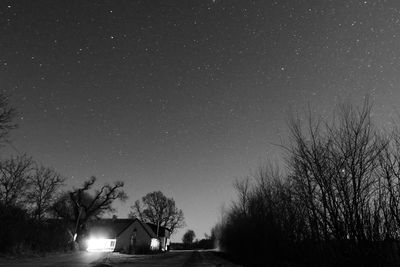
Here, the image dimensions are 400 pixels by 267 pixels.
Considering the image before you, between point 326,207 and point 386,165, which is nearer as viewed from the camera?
point 386,165

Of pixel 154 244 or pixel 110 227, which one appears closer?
pixel 110 227

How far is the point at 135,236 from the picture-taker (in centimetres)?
6034

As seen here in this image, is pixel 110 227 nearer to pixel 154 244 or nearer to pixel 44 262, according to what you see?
pixel 154 244

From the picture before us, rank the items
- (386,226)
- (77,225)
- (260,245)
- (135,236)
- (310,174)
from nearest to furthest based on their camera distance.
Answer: (386,226) → (310,174) → (260,245) → (77,225) → (135,236)

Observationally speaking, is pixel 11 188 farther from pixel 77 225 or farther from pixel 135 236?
pixel 135 236

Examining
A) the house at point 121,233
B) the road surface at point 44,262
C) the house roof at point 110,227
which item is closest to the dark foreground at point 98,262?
the road surface at point 44,262

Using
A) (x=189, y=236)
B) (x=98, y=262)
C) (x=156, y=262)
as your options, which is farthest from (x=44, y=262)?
(x=189, y=236)

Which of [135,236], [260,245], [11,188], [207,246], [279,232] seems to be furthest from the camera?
[207,246]

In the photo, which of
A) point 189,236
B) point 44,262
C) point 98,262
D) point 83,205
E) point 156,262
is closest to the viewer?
point 44,262

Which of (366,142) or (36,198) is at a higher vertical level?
(36,198)

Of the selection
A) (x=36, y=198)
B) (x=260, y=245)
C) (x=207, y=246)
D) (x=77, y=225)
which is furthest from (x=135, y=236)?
(x=207, y=246)

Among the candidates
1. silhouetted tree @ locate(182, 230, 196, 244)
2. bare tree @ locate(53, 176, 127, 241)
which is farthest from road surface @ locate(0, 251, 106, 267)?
silhouetted tree @ locate(182, 230, 196, 244)

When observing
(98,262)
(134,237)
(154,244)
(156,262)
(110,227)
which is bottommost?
(156,262)

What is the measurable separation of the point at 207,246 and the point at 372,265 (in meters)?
107
